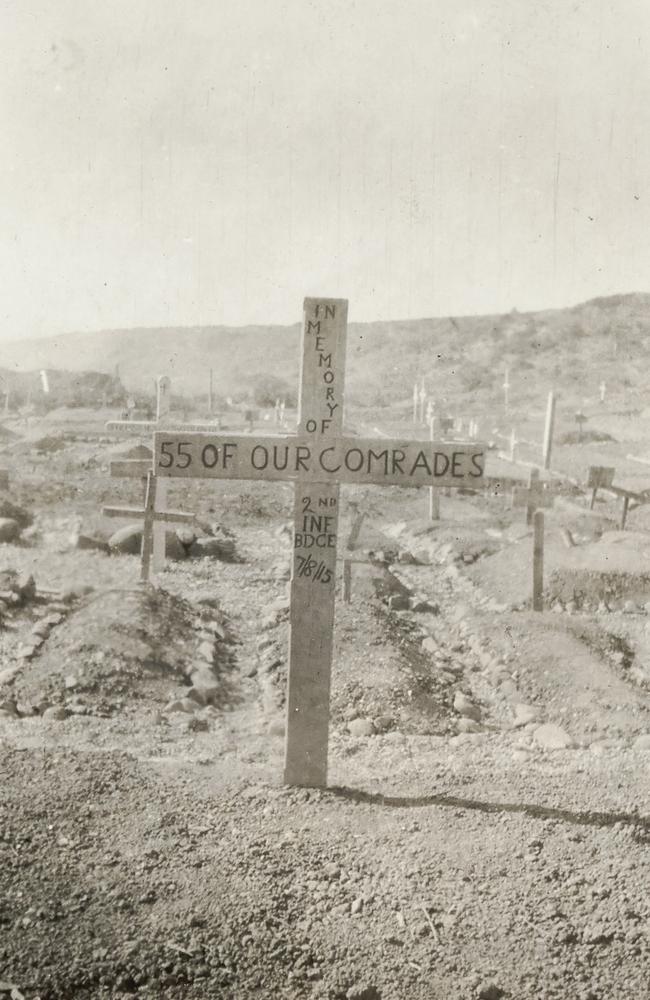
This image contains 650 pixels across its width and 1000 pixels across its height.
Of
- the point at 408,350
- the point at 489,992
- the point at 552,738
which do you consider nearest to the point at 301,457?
the point at 489,992

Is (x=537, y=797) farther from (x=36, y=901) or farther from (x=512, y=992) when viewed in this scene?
(x=36, y=901)

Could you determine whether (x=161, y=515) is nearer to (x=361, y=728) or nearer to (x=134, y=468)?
(x=134, y=468)

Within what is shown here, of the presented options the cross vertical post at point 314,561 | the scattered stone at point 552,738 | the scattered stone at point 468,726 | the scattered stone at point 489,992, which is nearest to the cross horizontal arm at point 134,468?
the scattered stone at point 468,726

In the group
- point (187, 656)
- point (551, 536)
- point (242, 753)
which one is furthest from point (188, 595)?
point (551, 536)

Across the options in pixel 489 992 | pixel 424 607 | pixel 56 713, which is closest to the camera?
pixel 489 992

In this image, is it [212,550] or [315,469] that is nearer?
[315,469]

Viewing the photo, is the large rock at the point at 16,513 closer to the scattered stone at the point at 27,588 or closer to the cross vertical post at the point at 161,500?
the cross vertical post at the point at 161,500
